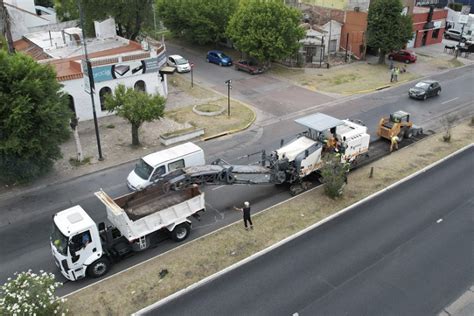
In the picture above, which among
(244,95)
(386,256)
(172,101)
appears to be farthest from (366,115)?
(386,256)

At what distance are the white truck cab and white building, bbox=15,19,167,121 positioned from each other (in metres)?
15.5

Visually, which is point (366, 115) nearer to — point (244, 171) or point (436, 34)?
point (244, 171)

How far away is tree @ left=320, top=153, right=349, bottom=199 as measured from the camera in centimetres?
2089

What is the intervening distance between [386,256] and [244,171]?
7.16 meters

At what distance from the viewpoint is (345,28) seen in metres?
51.1

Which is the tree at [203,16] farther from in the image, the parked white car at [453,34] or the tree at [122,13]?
the parked white car at [453,34]

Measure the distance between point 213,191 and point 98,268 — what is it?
7.83m

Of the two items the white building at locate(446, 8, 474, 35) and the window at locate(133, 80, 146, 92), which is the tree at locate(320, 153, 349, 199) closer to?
the window at locate(133, 80, 146, 92)

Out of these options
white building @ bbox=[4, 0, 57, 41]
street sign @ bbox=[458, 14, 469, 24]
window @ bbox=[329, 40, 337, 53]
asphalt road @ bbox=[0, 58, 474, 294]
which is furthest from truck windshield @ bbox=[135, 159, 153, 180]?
street sign @ bbox=[458, 14, 469, 24]

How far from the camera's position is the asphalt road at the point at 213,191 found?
17969 mm

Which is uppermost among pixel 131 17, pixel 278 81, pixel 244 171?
pixel 131 17

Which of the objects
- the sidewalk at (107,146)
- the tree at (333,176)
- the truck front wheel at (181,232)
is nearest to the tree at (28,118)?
the sidewalk at (107,146)

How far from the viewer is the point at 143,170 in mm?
21844

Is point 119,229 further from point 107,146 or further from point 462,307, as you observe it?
point 462,307
